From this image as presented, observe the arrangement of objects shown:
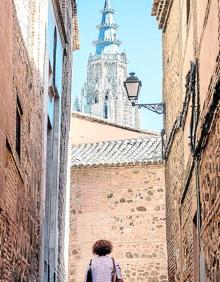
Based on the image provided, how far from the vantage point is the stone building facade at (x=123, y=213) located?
69.0 feet

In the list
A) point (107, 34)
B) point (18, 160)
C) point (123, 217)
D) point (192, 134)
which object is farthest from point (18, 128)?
point (107, 34)

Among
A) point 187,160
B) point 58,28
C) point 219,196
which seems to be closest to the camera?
point 219,196

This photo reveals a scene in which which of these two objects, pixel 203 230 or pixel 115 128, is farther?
pixel 115 128

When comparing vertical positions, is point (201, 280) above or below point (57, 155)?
below

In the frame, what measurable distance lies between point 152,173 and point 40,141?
31.5 ft

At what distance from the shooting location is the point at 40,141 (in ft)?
40.4

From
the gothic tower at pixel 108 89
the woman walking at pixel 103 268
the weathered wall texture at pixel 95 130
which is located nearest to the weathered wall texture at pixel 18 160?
the woman walking at pixel 103 268

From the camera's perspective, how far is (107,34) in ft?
357

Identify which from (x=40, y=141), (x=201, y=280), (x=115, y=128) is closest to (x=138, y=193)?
(x=115, y=128)

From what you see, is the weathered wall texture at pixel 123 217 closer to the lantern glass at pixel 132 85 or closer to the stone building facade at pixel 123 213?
the stone building facade at pixel 123 213

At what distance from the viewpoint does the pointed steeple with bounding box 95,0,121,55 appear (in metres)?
106

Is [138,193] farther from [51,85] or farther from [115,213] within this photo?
[51,85]

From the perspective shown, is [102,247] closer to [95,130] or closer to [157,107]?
[157,107]

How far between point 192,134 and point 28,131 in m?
2.37
